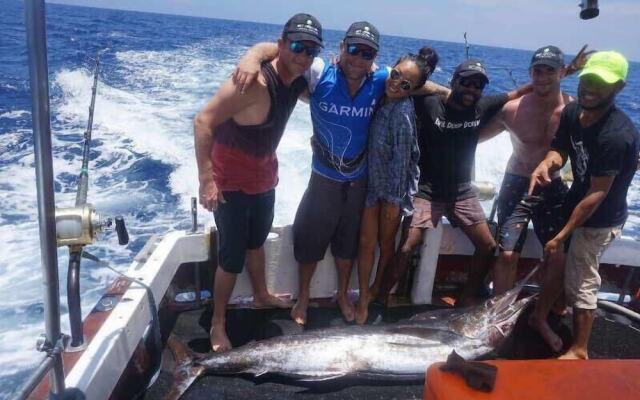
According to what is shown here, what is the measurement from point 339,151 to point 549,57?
154cm

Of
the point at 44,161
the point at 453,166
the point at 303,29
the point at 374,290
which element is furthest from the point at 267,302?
the point at 44,161

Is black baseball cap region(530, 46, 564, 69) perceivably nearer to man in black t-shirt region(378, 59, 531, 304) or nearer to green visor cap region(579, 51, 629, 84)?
man in black t-shirt region(378, 59, 531, 304)

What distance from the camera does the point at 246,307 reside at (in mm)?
3590

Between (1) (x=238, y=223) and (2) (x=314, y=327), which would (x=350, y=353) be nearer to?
(2) (x=314, y=327)

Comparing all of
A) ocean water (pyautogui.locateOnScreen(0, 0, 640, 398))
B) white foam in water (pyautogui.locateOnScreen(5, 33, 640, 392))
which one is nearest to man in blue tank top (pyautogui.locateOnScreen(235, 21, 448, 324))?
white foam in water (pyautogui.locateOnScreen(5, 33, 640, 392))

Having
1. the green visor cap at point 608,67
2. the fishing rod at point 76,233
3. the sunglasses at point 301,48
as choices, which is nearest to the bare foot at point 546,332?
the green visor cap at point 608,67

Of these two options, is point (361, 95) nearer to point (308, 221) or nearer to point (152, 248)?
point (308, 221)

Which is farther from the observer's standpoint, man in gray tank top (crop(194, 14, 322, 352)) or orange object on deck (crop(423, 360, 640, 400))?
man in gray tank top (crop(194, 14, 322, 352))

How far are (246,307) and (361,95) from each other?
1.68 meters

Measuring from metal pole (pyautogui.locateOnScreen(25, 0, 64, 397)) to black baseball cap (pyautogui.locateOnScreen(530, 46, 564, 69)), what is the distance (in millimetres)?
3017

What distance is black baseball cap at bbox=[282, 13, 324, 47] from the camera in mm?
2750

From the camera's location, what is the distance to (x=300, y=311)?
11.6 ft

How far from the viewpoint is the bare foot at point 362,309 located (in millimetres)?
3514

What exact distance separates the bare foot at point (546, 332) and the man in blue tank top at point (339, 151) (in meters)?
1.26
